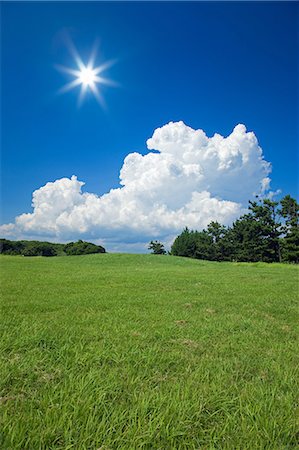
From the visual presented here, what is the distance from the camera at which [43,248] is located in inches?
2010

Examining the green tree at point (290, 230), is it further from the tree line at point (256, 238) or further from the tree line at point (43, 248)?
the tree line at point (43, 248)

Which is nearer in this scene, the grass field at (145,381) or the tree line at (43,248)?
the grass field at (145,381)

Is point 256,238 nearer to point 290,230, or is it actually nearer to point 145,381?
point 290,230

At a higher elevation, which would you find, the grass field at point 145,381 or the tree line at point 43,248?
the tree line at point 43,248

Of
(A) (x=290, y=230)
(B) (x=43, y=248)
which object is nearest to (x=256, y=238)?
(A) (x=290, y=230)

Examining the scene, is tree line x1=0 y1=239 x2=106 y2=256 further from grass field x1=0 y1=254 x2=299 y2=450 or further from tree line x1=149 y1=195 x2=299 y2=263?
grass field x1=0 y1=254 x2=299 y2=450

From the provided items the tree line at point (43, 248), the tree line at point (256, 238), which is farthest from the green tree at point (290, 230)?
the tree line at point (43, 248)

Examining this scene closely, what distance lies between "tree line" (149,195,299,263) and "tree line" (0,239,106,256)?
1002 inches

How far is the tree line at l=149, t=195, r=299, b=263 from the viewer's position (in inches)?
1791

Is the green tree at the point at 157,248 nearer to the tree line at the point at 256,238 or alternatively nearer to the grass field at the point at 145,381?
the tree line at the point at 256,238

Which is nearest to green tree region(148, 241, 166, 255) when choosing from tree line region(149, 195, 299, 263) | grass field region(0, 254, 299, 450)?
tree line region(149, 195, 299, 263)

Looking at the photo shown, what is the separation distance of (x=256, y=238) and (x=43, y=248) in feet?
131

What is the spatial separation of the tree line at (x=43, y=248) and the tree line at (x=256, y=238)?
83.5ft

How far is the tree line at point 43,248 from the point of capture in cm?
4438
